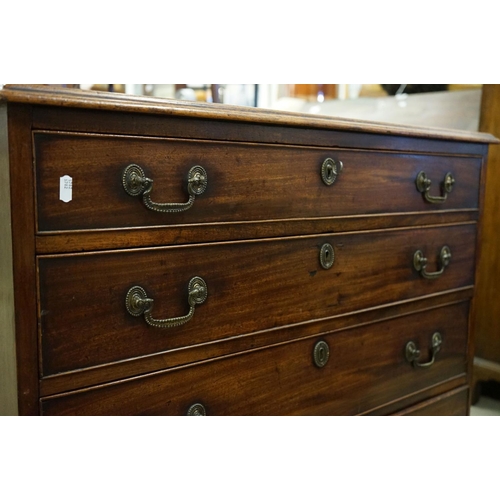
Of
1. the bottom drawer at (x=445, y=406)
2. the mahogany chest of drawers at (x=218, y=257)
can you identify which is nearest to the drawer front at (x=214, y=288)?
the mahogany chest of drawers at (x=218, y=257)

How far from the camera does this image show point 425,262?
128 centimetres

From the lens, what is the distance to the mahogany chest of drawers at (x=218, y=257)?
741 mm

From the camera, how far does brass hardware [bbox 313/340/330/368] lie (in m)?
1.09

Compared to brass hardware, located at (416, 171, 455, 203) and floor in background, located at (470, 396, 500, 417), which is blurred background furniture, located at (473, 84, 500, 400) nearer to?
floor in background, located at (470, 396, 500, 417)

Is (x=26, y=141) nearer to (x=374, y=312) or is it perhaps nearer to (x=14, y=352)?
(x=14, y=352)

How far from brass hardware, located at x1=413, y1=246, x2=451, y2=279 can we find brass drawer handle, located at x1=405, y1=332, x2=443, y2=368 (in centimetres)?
16

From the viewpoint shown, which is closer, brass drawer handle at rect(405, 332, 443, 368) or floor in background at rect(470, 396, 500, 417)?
brass drawer handle at rect(405, 332, 443, 368)

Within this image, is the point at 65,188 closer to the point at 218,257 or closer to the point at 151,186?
the point at 151,186

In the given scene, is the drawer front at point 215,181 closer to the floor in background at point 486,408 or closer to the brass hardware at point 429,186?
the brass hardware at point 429,186

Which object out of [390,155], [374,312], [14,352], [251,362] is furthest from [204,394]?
[390,155]

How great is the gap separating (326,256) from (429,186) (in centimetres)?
36

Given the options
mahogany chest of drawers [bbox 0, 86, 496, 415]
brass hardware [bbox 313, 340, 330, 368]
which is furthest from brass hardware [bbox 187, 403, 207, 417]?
brass hardware [bbox 313, 340, 330, 368]

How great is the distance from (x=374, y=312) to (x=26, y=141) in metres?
0.80

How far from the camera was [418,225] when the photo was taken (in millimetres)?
1265
